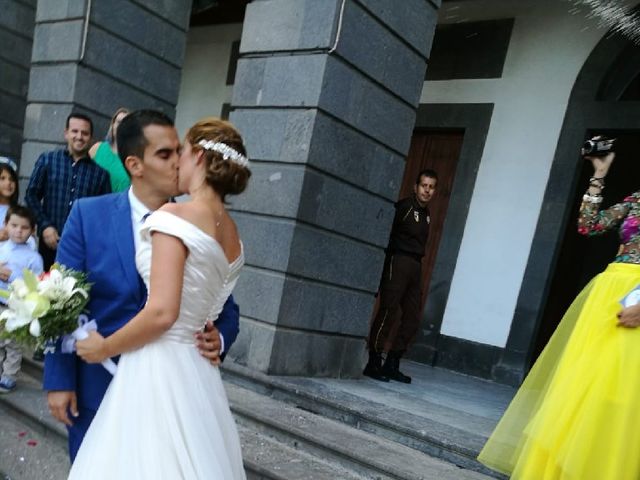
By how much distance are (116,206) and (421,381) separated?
4.28 m

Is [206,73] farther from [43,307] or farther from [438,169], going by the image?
[43,307]

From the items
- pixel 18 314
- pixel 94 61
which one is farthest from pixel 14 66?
pixel 18 314

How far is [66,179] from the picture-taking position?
4.58 meters

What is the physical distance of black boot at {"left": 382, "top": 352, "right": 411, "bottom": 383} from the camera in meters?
5.41

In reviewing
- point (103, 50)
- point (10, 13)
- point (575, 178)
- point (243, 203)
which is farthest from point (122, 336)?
point (10, 13)

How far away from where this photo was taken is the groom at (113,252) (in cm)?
191

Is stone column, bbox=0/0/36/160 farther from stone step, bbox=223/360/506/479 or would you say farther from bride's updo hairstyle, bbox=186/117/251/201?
bride's updo hairstyle, bbox=186/117/251/201

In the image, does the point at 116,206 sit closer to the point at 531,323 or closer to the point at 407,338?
the point at 407,338

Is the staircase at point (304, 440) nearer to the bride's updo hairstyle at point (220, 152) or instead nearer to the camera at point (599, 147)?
the camera at point (599, 147)

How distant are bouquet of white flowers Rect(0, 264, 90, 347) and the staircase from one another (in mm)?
1862

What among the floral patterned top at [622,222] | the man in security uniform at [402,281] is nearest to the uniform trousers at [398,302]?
the man in security uniform at [402,281]

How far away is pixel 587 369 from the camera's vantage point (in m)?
2.74

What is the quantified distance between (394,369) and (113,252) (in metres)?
4.04

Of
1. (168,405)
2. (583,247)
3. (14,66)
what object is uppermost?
(14,66)
